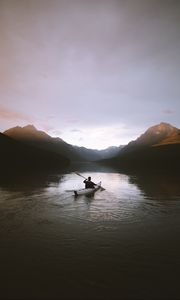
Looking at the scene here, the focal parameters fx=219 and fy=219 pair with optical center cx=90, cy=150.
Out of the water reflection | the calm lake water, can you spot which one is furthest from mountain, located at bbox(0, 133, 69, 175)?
the calm lake water

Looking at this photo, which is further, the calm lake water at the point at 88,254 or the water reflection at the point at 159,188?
the water reflection at the point at 159,188

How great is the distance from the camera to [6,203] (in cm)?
2984

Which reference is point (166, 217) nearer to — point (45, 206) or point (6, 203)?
point (45, 206)

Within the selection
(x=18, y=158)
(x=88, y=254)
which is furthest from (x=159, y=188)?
(x=18, y=158)

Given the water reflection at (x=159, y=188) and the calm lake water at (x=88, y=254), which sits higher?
the water reflection at (x=159, y=188)

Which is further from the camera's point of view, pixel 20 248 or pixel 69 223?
pixel 69 223

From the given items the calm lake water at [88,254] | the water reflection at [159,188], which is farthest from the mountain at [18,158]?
the calm lake water at [88,254]

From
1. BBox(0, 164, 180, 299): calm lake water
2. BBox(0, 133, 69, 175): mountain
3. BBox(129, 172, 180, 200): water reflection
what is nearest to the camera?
BBox(0, 164, 180, 299): calm lake water

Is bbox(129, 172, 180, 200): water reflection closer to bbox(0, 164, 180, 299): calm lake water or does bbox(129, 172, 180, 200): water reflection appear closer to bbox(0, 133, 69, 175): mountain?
bbox(0, 164, 180, 299): calm lake water

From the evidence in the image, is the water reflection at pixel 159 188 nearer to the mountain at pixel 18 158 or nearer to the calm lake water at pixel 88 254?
the calm lake water at pixel 88 254

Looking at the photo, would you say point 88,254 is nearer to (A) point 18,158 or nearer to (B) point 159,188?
(B) point 159,188

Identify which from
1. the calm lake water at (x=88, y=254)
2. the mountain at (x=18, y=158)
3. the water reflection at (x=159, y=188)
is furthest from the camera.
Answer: the mountain at (x=18, y=158)

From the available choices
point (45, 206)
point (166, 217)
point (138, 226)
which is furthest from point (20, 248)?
point (166, 217)

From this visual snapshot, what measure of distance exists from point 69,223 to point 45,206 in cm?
842
